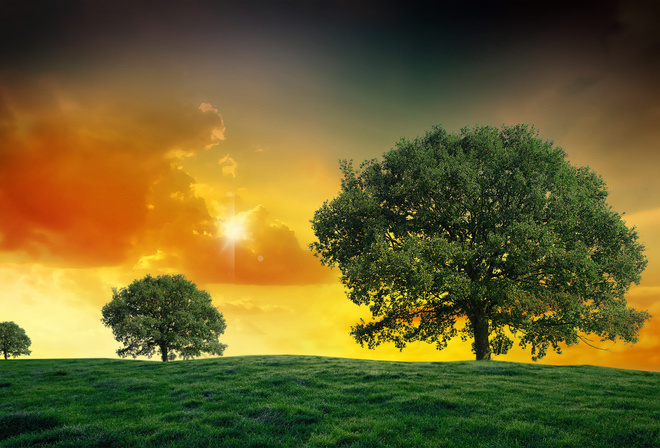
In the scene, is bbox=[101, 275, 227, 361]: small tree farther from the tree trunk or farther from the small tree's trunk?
the tree trunk

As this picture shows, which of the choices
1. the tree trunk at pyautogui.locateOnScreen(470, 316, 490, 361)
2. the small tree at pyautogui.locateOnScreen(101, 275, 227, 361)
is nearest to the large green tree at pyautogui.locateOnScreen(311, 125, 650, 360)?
the tree trunk at pyautogui.locateOnScreen(470, 316, 490, 361)

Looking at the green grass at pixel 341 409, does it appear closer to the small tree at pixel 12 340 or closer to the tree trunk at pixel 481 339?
the tree trunk at pixel 481 339

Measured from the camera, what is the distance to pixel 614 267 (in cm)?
2830

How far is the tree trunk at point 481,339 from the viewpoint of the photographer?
29375 mm

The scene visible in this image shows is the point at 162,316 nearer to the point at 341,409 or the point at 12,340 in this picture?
the point at 12,340

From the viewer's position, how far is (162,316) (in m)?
48.0

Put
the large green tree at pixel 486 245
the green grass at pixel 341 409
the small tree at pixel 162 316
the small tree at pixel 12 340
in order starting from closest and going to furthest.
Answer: the green grass at pixel 341 409 → the large green tree at pixel 486 245 → the small tree at pixel 162 316 → the small tree at pixel 12 340

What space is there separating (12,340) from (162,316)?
3717 centimetres

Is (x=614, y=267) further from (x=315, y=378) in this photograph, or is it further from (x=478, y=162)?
(x=315, y=378)

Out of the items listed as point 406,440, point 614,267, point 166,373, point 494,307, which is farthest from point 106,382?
point 614,267

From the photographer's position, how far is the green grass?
34.2 ft

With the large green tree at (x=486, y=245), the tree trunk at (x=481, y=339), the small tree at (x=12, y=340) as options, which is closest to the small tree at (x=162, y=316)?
the large green tree at (x=486, y=245)

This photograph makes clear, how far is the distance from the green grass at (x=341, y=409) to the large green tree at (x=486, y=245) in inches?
277

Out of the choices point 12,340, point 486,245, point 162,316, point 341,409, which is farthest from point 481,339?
point 12,340
